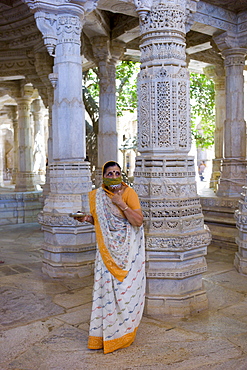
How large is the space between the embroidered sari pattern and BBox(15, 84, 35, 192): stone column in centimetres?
1062

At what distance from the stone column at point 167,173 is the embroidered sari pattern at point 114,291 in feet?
2.34

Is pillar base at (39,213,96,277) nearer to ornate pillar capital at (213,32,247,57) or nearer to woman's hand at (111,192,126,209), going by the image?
woman's hand at (111,192,126,209)

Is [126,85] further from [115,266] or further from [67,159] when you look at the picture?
[115,266]

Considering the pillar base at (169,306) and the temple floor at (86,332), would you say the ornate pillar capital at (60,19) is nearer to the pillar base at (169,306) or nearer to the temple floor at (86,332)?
the temple floor at (86,332)

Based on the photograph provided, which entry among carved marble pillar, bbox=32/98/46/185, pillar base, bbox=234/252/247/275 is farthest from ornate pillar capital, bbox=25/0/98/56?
carved marble pillar, bbox=32/98/46/185

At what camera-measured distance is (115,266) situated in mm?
3236

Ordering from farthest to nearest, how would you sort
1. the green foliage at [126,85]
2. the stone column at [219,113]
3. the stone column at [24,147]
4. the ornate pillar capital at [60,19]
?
1. the green foliage at [126,85]
2. the stone column at [24,147]
3. the stone column at [219,113]
4. the ornate pillar capital at [60,19]

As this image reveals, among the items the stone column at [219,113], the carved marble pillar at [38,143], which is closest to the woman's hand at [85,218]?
the stone column at [219,113]

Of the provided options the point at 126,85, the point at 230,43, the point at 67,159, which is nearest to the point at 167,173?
the point at 67,159

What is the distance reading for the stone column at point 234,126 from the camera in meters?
9.05

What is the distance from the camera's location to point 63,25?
5648mm

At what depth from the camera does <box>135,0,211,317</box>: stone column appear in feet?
13.2

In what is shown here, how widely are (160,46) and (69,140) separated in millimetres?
2201

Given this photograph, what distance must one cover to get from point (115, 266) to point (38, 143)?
16.8 meters
